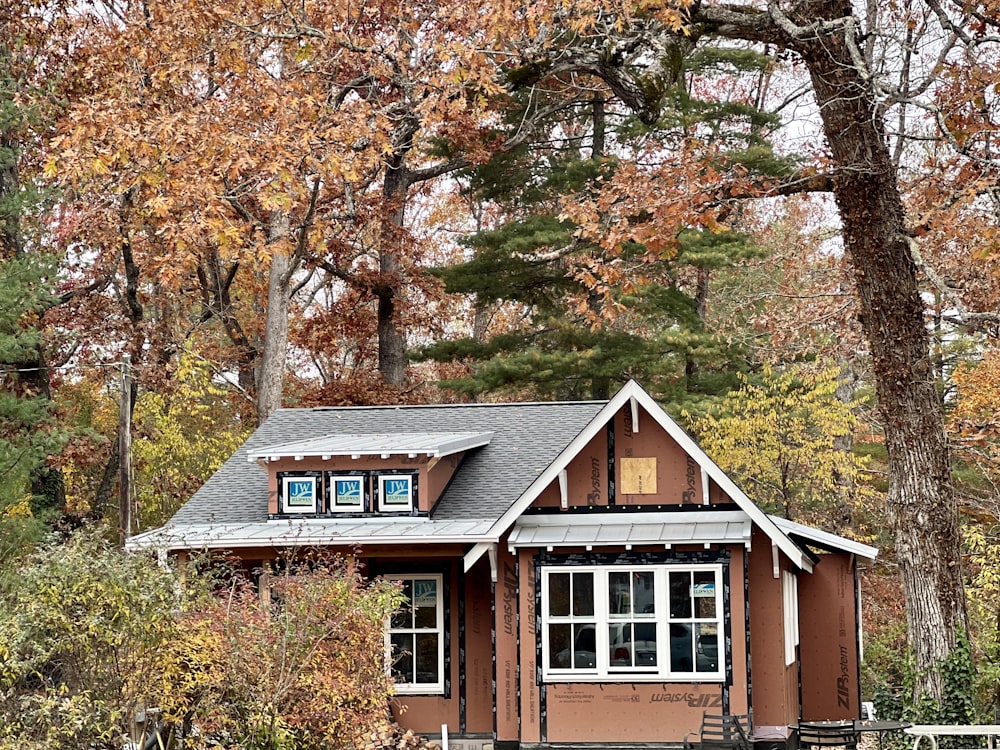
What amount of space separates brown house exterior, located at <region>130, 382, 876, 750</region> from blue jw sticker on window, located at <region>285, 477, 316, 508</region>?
0.09 ft

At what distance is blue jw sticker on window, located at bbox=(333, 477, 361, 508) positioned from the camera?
58.2 feet

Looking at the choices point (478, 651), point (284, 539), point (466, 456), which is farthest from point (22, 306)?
point (478, 651)

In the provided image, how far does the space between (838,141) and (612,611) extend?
6.57 m

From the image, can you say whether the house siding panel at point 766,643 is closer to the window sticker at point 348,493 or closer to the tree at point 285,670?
the window sticker at point 348,493

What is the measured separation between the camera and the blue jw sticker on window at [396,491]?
17.6 metres

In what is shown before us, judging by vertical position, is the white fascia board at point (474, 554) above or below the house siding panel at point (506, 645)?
above

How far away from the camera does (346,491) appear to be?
17766 mm

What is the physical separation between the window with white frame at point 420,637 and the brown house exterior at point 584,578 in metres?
0.03

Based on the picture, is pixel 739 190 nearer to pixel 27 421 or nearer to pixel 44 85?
pixel 27 421

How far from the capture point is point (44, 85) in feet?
83.2

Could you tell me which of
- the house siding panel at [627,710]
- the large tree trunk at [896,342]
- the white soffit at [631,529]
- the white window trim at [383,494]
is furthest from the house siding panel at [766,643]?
the white window trim at [383,494]

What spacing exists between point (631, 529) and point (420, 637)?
142 inches

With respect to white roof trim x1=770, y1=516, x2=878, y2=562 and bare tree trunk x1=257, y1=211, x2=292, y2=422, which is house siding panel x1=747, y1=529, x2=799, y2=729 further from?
bare tree trunk x1=257, y1=211, x2=292, y2=422

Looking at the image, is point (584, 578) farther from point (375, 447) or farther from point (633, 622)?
point (375, 447)
